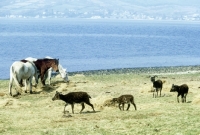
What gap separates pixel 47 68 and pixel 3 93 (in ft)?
20.7

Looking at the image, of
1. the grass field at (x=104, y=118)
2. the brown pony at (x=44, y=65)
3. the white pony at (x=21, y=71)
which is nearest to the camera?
the grass field at (x=104, y=118)

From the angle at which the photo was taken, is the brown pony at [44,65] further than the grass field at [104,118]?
Yes

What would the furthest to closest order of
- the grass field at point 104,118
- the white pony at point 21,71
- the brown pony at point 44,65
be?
the brown pony at point 44,65, the white pony at point 21,71, the grass field at point 104,118

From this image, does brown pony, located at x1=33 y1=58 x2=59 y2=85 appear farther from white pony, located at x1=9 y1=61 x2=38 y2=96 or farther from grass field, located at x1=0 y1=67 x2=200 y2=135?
grass field, located at x1=0 y1=67 x2=200 y2=135

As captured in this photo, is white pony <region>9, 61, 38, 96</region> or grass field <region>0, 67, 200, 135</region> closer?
grass field <region>0, 67, 200, 135</region>

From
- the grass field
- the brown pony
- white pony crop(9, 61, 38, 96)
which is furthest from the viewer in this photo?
the brown pony

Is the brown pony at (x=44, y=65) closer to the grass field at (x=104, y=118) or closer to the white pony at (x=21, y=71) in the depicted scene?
the white pony at (x=21, y=71)

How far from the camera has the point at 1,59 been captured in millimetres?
86188

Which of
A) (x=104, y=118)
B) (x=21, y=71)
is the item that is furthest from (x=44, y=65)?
(x=104, y=118)

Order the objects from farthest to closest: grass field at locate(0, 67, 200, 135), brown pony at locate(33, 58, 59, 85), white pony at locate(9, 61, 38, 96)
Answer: brown pony at locate(33, 58, 59, 85) → white pony at locate(9, 61, 38, 96) → grass field at locate(0, 67, 200, 135)

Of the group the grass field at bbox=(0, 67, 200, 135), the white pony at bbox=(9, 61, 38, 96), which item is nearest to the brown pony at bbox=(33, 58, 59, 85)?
the white pony at bbox=(9, 61, 38, 96)

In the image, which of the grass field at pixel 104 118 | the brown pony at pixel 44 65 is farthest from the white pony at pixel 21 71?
the grass field at pixel 104 118

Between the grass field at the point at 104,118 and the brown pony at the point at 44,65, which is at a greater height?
the brown pony at the point at 44,65

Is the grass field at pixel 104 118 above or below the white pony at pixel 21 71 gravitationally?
below
